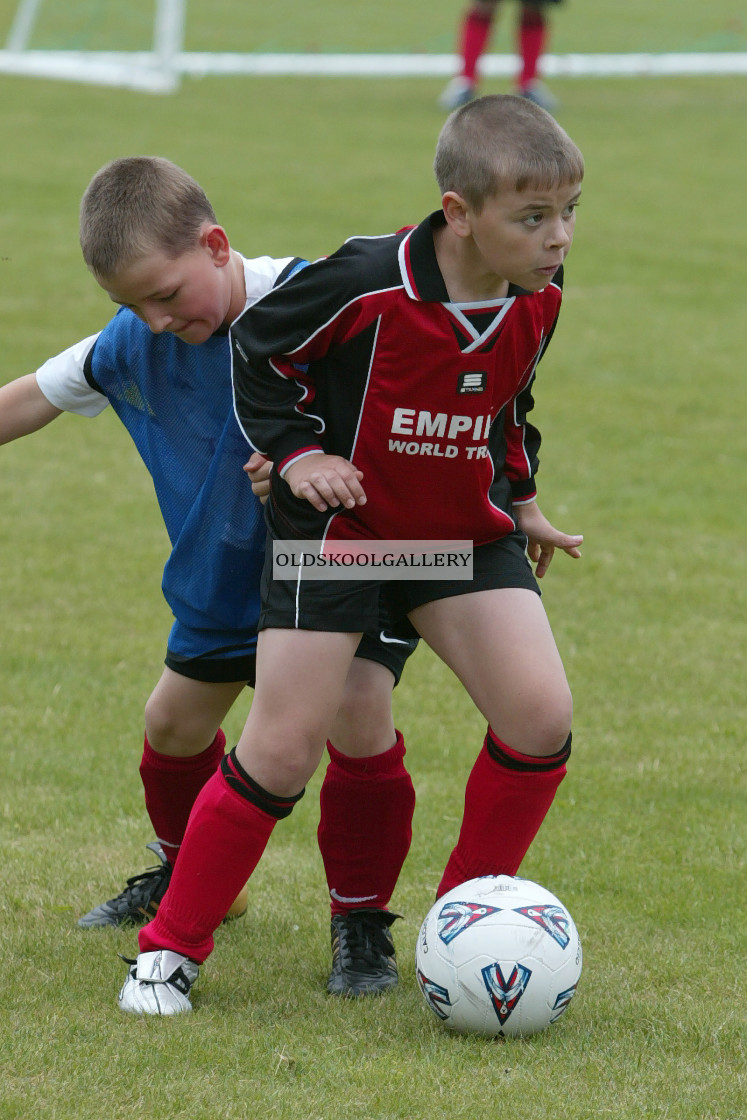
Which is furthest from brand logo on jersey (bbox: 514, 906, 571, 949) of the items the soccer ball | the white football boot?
the white football boot

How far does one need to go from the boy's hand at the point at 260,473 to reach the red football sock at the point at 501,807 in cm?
65

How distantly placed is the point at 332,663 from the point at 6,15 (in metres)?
23.6

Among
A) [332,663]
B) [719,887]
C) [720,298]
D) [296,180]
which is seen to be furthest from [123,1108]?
[296,180]

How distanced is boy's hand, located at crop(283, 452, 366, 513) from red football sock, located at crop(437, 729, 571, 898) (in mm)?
580

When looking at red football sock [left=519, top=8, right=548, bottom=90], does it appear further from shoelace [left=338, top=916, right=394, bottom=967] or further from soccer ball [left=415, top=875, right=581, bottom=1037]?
soccer ball [left=415, top=875, right=581, bottom=1037]

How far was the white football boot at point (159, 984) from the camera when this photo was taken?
9.25 ft

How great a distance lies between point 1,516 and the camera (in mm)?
6652

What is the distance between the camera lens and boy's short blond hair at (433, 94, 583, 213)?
2.64m

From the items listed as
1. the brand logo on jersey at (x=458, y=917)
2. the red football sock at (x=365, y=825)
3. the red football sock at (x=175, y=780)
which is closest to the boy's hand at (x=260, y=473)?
the red football sock at (x=365, y=825)

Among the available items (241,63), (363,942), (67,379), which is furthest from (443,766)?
(241,63)

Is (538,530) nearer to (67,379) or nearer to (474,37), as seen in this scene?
(67,379)

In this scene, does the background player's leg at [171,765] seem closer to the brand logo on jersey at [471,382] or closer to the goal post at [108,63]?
the brand logo on jersey at [471,382]

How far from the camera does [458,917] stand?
284 centimetres

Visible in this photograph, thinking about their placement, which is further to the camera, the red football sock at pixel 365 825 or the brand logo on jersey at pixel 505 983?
the red football sock at pixel 365 825
